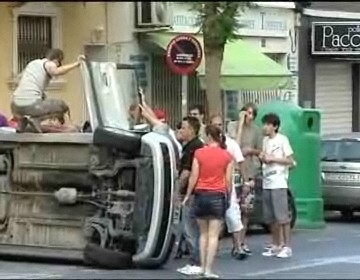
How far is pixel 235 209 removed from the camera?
16625 millimetres

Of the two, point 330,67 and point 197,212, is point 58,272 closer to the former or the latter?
point 197,212

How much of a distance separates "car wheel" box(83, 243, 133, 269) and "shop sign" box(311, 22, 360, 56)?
56.8 ft

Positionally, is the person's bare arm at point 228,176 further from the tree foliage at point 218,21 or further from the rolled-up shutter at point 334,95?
the rolled-up shutter at point 334,95

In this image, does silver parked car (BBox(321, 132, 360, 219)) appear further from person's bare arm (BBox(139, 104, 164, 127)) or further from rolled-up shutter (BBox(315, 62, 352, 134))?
rolled-up shutter (BBox(315, 62, 352, 134))

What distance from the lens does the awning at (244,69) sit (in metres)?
25.8

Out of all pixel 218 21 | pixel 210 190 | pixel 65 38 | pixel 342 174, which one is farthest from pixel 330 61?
pixel 210 190

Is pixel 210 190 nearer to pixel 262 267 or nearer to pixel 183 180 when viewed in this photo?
pixel 183 180

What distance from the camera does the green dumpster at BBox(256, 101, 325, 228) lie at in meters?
21.5

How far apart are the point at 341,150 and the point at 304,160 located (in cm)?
225

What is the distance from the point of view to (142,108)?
651 inches

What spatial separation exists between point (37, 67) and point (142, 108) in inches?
55.8

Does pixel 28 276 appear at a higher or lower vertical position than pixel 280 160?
lower

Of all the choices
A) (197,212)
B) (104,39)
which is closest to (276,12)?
(104,39)

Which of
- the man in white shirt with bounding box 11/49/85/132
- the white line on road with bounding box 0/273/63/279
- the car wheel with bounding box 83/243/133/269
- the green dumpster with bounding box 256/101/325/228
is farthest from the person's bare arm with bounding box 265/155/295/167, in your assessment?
the green dumpster with bounding box 256/101/325/228
